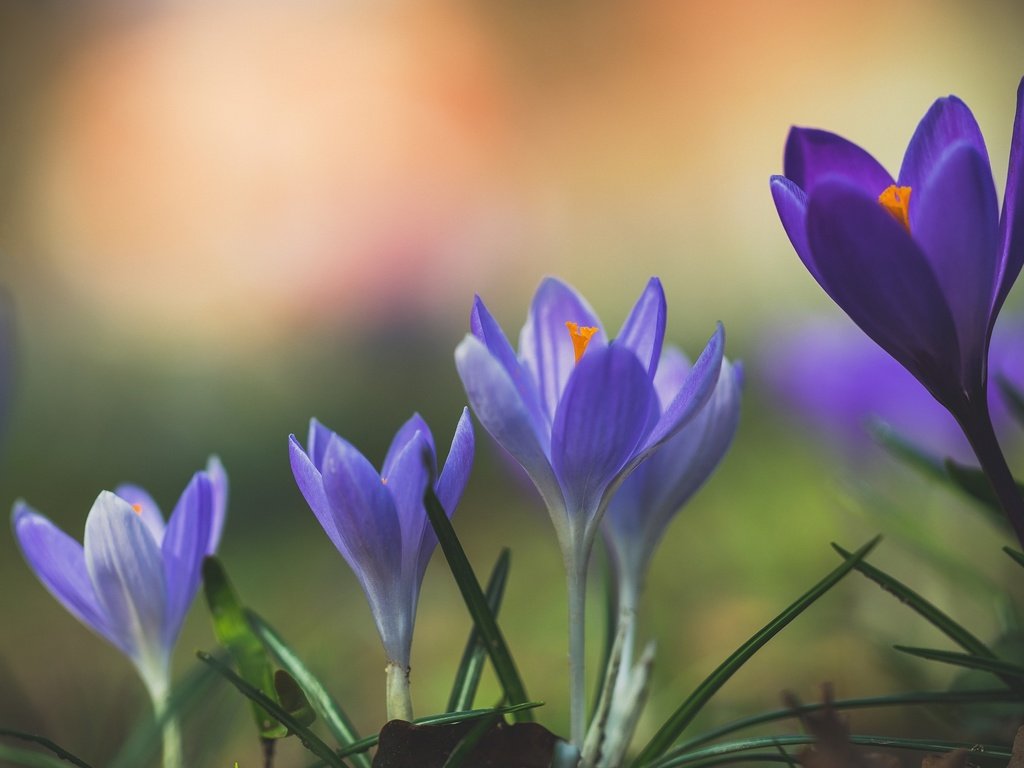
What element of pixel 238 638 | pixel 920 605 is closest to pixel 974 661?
pixel 920 605

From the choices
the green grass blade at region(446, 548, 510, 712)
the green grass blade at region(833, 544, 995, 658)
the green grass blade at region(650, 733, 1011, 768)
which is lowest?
the green grass blade at region(650, 733, 1011, 768)

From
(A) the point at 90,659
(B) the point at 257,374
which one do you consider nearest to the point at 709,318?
(B) the point at 257,374

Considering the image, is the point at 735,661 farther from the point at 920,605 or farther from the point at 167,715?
the point at 167,715

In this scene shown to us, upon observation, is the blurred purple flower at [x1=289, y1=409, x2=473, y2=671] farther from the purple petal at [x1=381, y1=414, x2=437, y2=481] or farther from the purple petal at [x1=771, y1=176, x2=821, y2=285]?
the purple petal at [x1=771, y1=176, x2=821, y2=285]

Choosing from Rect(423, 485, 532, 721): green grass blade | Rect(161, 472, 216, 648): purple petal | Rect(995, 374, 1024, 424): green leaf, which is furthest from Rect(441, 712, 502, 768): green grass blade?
Rect(995, 374, 1024, 424): green leaf

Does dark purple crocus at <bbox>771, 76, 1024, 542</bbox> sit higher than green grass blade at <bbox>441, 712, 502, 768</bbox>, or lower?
higher

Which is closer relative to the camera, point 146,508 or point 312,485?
point 312,485

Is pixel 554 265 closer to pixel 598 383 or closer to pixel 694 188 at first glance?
pixel 694 188
